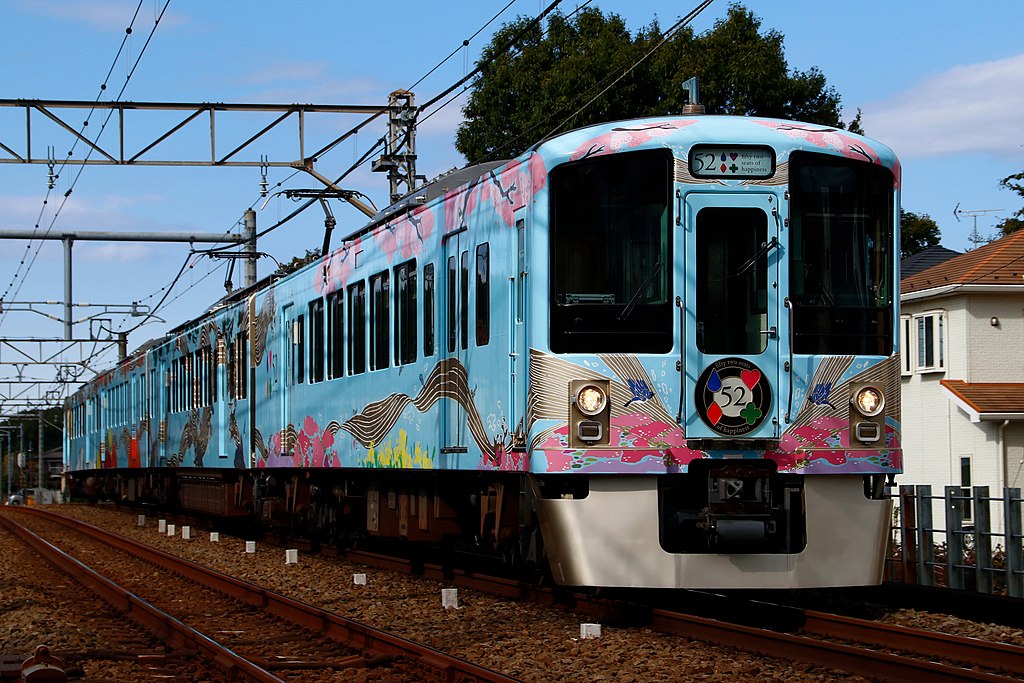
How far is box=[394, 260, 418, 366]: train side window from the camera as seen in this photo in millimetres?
12078

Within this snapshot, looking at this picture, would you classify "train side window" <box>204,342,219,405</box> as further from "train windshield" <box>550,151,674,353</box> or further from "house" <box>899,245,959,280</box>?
"house" <box>899,245,959,280</box>

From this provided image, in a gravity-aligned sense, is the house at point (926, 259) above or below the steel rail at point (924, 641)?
above

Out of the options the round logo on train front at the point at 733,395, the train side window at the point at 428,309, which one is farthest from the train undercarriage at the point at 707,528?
the train side window at the point at 428,309

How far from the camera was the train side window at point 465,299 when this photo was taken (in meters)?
10.7

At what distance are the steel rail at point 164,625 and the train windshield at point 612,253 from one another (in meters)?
2.65

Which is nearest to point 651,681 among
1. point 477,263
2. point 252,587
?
point 477,263

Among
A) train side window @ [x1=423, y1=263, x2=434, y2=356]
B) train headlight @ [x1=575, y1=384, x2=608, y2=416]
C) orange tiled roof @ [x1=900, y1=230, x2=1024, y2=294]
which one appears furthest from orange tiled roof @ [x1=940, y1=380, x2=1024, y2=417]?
train headlight @ [x1=575, y1=384, x2=608, y2=416]

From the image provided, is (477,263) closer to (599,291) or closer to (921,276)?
(599,291)

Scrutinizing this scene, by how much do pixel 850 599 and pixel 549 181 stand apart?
446 cm

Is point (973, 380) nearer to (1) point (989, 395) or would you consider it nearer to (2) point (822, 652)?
(1) point (989, 395)

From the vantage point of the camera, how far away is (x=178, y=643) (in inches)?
385

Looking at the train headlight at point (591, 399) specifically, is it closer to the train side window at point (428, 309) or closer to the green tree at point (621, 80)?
the train side window at point (428, 309)

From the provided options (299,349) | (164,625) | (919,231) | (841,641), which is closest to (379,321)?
(299,349)

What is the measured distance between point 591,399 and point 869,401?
179 centimetres
